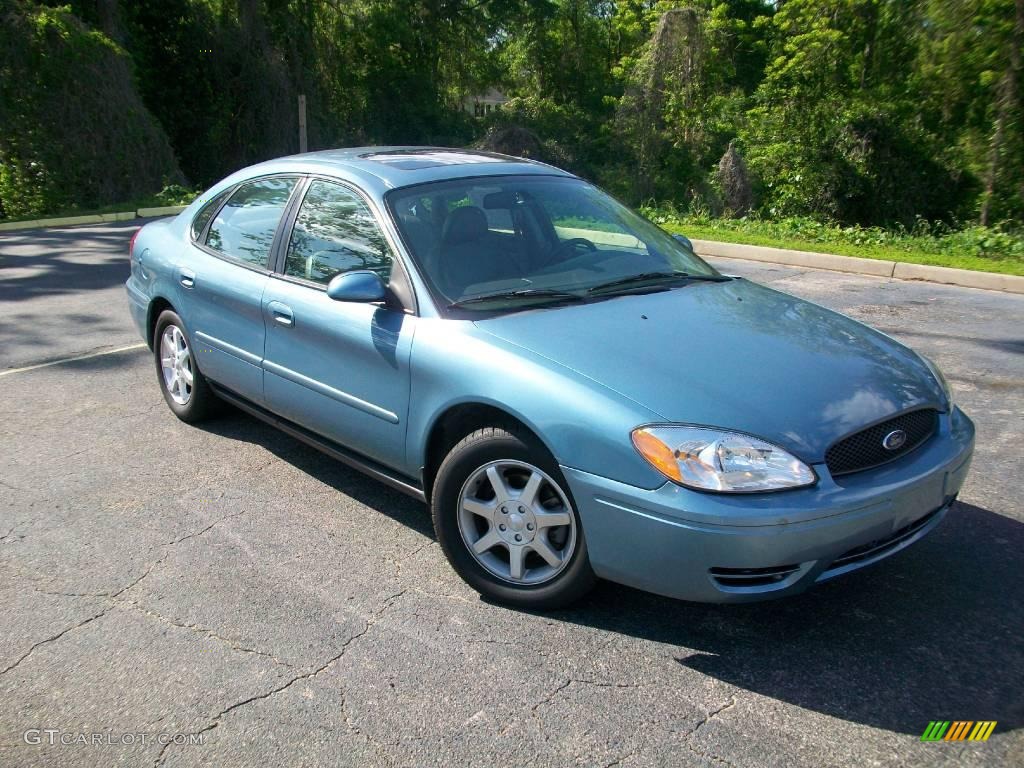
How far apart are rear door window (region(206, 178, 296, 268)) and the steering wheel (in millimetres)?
1403

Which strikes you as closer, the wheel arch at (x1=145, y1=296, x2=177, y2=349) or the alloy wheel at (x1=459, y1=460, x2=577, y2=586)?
the alloy wheel at (x1=459, y1=460, x2=577, y2=586)

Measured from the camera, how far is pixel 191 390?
540cm

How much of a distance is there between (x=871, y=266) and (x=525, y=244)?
7.94m

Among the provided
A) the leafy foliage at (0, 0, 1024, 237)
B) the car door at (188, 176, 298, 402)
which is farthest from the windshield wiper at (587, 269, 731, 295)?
the leafy foliage at (0, 0, 1024, 237)

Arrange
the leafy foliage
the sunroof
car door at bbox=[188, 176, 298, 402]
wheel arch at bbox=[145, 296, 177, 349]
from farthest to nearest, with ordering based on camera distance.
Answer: the leafy foliage < wheel arch at bbox=[145, 296, 177, 349] < car door at bbox=[188, 176, 298, 402] < the sunroof

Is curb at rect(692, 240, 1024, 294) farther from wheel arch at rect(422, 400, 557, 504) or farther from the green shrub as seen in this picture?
the green shrub

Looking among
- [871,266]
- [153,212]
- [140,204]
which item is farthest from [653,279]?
[140,204]

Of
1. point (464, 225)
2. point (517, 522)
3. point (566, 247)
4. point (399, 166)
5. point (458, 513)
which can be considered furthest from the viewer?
point (399, 166)

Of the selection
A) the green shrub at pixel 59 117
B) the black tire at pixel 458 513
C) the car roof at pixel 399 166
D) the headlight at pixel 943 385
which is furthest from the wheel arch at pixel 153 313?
the green shrub at pixel 59 117

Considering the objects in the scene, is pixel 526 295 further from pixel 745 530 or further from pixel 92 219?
pixel 92 219

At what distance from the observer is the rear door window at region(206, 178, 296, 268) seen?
4754 millimetres

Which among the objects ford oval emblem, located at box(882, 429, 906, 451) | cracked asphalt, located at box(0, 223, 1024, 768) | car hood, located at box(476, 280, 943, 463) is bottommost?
cracked asphalt, located at box(0, 223, 1024, 768)

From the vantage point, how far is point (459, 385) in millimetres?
3510

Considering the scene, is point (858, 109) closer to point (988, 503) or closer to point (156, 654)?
point (988, 503)
